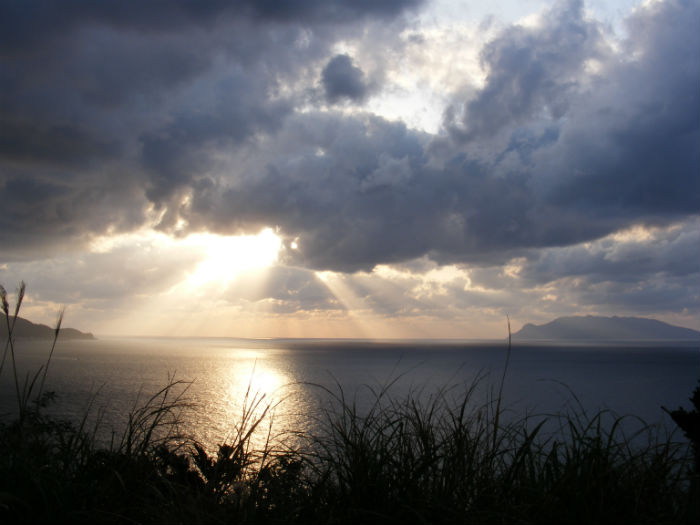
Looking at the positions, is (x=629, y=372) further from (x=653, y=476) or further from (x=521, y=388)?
(x=653, y=476)

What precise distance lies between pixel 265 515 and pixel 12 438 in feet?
9.28

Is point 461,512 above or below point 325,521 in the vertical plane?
above

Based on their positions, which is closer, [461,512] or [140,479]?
[461,512]

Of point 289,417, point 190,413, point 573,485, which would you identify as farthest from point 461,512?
point 190,413

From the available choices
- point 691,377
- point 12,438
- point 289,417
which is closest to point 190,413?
point 289,417

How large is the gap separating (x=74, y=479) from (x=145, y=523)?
814mm

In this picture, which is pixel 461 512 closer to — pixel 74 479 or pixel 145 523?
pixel 145 523

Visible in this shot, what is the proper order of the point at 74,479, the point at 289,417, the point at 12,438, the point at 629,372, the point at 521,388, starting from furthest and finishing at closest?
the point at 629,372, the point at 521,388, the point at 289,417, the point at 12,438, the point at 74,479

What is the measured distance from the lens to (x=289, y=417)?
49.1 meters

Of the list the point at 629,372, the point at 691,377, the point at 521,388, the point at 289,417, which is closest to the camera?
the point at 289,417

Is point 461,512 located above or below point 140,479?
above

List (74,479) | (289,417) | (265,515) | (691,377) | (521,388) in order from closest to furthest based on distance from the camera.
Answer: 1. (265,515)
2. (74,479)
3. (289,417)
4. (521,388)
5. (691,377)

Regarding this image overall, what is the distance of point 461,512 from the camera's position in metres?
3.26

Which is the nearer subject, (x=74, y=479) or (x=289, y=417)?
(x=74, y=479)
